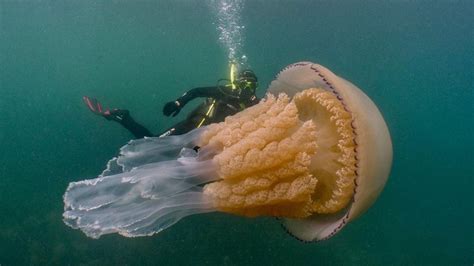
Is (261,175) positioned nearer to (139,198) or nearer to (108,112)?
(139,198)

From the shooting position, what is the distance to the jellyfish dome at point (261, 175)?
2389 millimetres

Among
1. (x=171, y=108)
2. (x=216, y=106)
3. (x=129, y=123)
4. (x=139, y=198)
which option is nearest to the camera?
(x=139, y=198)

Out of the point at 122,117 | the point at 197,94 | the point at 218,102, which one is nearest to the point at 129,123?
the point at 122,117

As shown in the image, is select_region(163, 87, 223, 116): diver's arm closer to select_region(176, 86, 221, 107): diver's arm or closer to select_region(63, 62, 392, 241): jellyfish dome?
select_region(176, 86, 221, 107): diver's arm

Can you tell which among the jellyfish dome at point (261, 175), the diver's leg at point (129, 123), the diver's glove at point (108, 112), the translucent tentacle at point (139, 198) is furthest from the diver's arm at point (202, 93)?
the diver's glove at point (108, 112)

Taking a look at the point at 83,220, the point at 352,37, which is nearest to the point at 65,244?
the point at 83,220

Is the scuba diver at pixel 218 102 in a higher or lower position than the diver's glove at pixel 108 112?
higher

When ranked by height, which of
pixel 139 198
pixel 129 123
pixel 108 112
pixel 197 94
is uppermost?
pixel 139 198

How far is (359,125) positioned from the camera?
2229mm

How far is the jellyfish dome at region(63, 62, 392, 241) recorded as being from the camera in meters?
2.39

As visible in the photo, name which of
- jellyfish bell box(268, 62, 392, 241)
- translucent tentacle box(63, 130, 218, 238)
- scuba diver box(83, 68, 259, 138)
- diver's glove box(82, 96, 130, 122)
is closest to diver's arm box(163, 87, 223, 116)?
scuba diver box(83, 68, 259, 138)

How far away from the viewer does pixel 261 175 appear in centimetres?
254

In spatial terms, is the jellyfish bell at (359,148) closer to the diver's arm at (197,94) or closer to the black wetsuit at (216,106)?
the black wetsuit at (216,106)

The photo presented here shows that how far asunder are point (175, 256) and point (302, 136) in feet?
20.2
